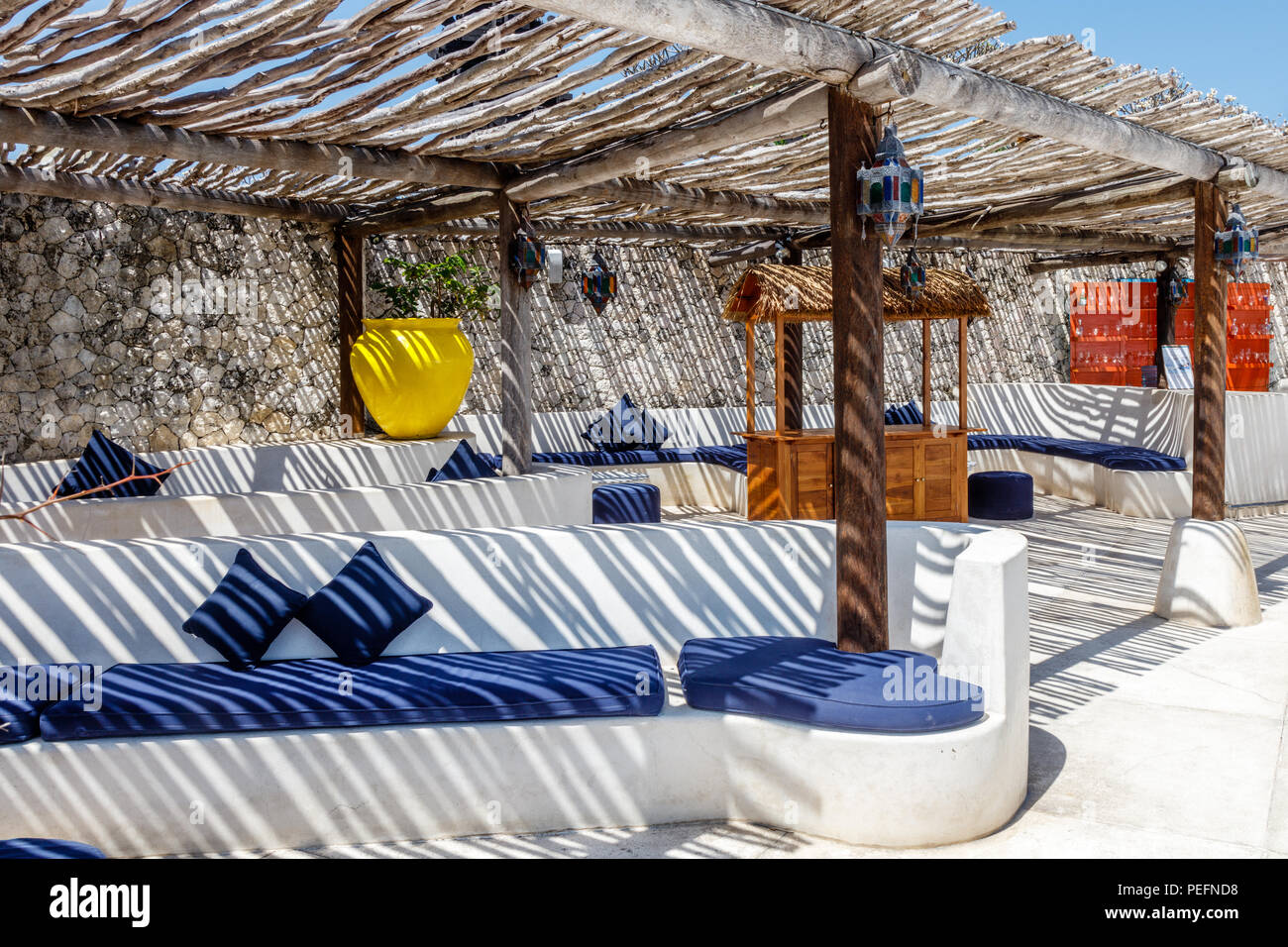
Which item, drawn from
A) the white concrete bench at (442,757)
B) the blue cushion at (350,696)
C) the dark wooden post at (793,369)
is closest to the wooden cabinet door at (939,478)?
the dark wooden post at (793,369)

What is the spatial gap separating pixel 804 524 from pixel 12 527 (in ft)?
14.8

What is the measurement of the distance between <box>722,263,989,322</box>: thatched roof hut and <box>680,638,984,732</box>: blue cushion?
15.8ft

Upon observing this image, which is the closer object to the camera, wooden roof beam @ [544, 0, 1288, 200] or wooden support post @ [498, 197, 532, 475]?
wooden roof beam @ [544, 0, 1288, 200]

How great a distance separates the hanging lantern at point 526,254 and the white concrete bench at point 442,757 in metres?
3.37

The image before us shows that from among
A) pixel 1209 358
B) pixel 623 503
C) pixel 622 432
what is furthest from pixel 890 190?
pixel 622 432

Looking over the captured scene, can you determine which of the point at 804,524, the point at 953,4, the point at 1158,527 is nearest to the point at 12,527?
the point at 804,524

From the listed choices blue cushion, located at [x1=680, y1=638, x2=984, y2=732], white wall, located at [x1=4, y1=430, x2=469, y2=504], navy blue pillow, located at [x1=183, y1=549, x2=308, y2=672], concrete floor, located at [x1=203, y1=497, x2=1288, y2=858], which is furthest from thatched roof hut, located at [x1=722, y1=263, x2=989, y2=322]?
navy blue pillow, located at [x1=183, y1=549, x2=308, y2=672]

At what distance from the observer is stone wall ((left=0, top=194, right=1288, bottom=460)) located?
8070 mm

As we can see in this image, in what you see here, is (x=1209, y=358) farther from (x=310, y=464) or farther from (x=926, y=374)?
(x=310, y=464)

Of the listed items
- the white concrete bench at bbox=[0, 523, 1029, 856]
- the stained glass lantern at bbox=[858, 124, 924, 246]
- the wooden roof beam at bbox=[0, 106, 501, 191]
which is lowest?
the white concrete bench at bbox=[0, 523, 1029, 856]

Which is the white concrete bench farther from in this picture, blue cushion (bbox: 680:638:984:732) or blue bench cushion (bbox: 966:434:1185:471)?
blue bench cushion (bbox: 966:434:1185:471)

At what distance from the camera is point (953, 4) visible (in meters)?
4.09

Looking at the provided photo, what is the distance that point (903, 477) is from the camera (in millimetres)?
8867

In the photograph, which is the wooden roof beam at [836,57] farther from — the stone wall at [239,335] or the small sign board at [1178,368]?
the small sign board at [1178,368]
